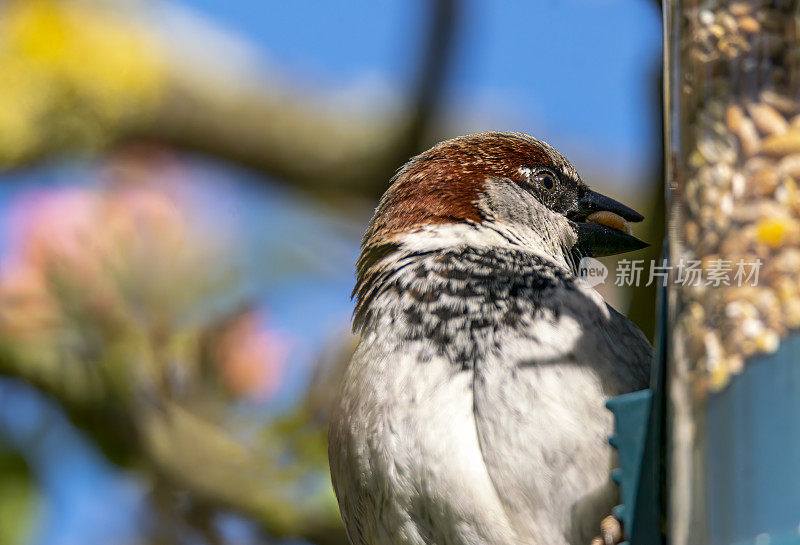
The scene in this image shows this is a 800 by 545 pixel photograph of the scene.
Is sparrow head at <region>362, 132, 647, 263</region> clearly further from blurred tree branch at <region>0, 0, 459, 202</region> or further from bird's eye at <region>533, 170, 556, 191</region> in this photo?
blurred tree branch at <region>0, 0, 459, 202</region>

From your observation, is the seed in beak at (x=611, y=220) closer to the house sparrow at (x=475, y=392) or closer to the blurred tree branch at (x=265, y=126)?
the house sparrow at (x=475, y=392)

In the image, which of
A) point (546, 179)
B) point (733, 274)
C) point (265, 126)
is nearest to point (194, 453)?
point (265, 126)

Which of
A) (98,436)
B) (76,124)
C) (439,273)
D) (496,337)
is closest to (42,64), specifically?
(76,124)

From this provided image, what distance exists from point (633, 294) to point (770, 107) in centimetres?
123

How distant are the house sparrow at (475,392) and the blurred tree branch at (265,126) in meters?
1.00

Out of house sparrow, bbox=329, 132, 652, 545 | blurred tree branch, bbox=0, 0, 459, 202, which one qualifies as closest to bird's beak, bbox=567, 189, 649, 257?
house sparrow, bbox=329, 132, 652, 545

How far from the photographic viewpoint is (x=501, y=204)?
2.67m

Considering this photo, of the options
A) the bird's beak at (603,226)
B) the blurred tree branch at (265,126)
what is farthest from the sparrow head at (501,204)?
the blurred tree branch at (265,126)

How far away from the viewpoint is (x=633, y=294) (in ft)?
9.56

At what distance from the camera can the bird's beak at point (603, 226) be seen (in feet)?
8.96

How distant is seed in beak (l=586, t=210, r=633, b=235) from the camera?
2758mm

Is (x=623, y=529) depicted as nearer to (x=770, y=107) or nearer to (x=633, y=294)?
(x=770, y=107)

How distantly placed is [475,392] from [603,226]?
0.84 metres

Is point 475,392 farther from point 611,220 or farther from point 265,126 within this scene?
point 265,126
